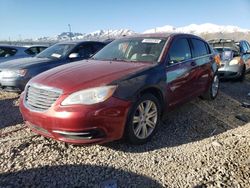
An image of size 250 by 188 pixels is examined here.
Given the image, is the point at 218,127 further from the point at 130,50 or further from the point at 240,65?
the point at 240,65

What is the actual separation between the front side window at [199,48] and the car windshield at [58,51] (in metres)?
3.51

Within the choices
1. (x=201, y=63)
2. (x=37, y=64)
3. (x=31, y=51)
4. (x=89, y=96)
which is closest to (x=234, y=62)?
(x=201, y=63)

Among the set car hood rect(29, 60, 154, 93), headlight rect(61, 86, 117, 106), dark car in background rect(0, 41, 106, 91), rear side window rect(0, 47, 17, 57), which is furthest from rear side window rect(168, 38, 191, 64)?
rear side window rect(0, 47, 17, 57)

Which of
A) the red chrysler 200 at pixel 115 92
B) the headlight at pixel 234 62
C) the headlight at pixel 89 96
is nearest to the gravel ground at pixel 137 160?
the red chrysler 200 at pixel 115 92

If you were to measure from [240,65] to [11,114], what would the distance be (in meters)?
7.45

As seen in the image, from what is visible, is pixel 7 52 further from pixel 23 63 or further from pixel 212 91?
pixel 212 91

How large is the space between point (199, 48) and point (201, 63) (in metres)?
0.41

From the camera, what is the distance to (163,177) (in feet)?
10.8

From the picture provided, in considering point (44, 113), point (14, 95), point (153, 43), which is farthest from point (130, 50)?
point (14, 95)

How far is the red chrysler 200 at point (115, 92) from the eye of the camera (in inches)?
140

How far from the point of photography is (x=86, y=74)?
4035 millimetres

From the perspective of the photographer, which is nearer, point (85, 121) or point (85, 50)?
point (85, 121)

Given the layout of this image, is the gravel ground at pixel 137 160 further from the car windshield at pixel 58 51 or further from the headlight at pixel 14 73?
the car windshield at pixel 58 51

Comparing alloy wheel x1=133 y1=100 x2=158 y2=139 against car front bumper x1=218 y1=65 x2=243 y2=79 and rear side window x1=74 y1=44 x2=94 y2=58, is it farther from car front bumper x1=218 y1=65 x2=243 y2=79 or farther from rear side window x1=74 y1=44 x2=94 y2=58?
car front bumper x1=218 y1=65 x2=243 y2=79
